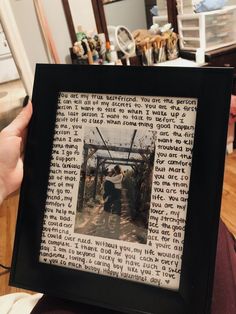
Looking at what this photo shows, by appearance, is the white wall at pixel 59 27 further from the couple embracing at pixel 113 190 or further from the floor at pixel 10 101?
the couple embracing at pixel 113 190

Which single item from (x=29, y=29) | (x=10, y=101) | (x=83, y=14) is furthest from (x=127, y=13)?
(x=10, y=101)

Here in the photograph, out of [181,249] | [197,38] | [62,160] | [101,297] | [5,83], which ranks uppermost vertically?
[197,38]

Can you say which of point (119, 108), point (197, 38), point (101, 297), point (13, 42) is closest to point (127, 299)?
point (101, 297)

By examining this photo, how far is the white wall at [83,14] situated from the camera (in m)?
1.82

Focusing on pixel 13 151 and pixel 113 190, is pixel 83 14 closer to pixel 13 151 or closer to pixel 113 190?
pixel 13 151

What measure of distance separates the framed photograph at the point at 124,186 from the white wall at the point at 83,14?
151 cm

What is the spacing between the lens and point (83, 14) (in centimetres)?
185

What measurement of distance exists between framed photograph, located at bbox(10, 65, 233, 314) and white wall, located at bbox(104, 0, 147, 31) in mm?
1581

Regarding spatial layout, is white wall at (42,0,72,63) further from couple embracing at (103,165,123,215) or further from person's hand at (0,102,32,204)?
couple embracing at (103,165,123,215)

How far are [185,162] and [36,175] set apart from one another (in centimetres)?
27

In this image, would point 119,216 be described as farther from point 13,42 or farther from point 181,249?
point 13,42

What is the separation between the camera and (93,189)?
495mm

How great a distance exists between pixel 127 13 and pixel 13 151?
169 cm

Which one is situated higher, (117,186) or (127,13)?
(127,13)
